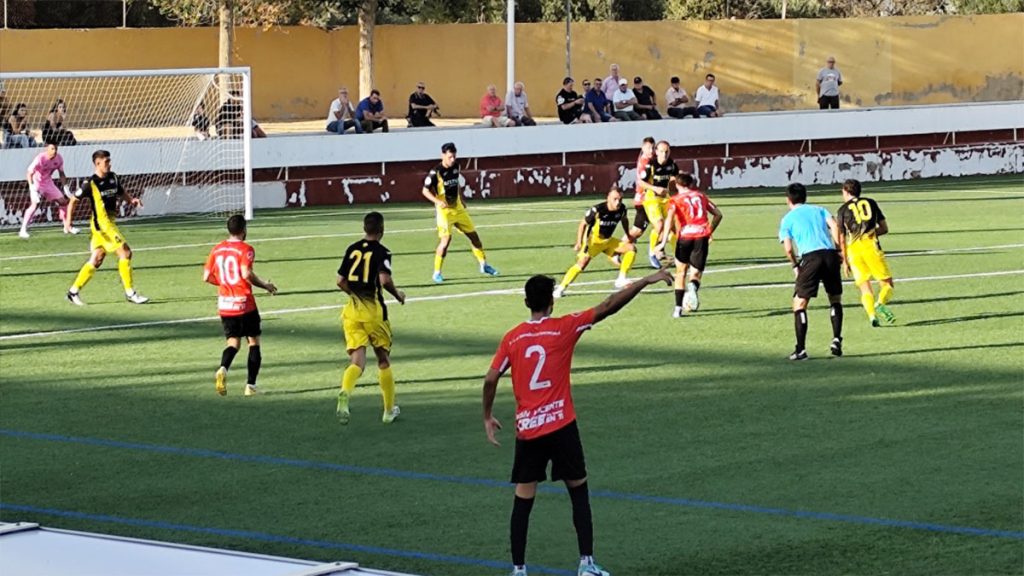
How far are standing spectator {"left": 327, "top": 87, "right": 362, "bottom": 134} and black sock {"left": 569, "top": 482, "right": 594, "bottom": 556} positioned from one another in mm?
27839

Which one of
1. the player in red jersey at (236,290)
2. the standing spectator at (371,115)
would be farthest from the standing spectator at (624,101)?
the player in red jersey at (236,290)

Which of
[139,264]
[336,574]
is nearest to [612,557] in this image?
[336,574]

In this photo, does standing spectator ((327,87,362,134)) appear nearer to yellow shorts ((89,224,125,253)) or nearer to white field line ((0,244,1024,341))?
white field line ((0,244,1024,341))

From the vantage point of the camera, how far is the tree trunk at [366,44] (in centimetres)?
4972

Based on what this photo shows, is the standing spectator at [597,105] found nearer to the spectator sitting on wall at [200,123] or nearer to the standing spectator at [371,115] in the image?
the standing spectator at [371,115]

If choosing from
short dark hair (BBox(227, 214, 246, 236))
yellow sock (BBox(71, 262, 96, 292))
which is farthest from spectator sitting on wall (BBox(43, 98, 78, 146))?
short dark hair (BBox(227, 214, 246, 236))

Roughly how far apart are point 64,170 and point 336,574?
25181mm

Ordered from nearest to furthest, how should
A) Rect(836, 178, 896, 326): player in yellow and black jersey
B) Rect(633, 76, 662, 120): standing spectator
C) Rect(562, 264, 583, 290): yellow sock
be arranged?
Rect(836, 178, 896, 326): player in yellow and black jersey
Rect(562, 264, 583, 290): yellow sock
Rect(633, 76, 662, 120): standing spectator

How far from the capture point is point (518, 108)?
39469 mm

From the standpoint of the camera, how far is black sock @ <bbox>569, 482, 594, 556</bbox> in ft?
29.9

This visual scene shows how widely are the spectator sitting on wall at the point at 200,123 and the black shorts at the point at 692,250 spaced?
17026 millimetres

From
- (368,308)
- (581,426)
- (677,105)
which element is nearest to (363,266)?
(368,308)

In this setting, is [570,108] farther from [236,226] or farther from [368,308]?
[368,308]

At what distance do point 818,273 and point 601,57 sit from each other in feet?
128
